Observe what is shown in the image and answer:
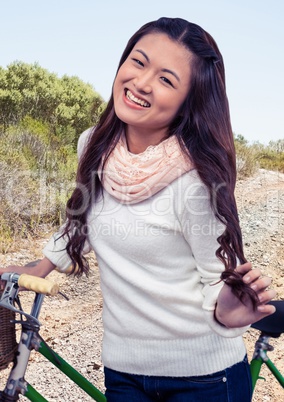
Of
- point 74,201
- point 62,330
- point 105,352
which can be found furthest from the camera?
point 62,330

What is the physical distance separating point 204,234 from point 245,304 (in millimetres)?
197

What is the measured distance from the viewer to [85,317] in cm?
430

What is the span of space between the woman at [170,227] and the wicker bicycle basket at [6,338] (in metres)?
0.23

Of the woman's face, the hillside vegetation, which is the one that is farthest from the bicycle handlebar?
the hillside vegetation

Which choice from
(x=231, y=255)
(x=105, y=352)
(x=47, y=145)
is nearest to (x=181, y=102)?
(x=231, y=255)

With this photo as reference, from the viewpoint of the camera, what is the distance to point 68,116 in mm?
11094

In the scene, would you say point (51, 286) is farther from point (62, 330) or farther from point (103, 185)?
point (62, 330)

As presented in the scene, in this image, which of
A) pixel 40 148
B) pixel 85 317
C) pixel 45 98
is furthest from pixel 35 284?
pixel 45 98

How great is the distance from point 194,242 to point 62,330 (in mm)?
2831

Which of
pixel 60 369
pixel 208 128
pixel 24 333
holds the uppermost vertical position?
pixel 208 128

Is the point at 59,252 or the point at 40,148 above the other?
the point at 59,252

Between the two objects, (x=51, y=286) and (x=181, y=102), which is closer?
(x=51, y=286)

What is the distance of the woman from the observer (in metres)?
1.46

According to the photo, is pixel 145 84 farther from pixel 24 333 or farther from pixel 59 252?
pixel 24 333
